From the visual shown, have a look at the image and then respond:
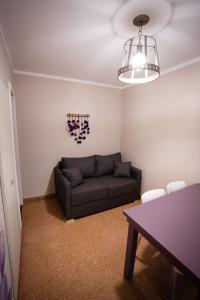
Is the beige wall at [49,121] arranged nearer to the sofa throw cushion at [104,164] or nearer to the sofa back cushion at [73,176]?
the sofa throw cushion at [104,164]

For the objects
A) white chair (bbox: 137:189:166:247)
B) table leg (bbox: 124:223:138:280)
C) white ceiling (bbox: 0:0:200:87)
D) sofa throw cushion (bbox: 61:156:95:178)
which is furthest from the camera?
sofa throw cushion (bbox: 61:156:95:178)

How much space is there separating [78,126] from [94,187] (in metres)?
1.35

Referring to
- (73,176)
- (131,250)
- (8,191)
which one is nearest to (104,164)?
(73,176)

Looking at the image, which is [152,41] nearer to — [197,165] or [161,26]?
[161,26]

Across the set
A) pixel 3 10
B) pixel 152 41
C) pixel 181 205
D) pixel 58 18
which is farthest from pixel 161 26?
pixel 181 205

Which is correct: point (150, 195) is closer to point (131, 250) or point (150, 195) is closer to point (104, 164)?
point (131, 250)

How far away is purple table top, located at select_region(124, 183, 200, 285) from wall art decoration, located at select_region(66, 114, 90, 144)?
2111 millimetres

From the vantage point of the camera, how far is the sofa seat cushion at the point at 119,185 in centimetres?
272

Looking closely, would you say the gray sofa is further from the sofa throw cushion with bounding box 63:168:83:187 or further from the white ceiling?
the white ceiling

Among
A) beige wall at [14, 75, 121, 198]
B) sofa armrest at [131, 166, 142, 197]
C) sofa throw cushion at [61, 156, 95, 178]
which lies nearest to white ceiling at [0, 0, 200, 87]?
beige wall at [14, 75, 121, 198]

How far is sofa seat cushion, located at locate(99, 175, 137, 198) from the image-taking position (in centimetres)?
272

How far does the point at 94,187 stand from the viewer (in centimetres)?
262

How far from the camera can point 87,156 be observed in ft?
11.2

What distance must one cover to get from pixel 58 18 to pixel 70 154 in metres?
2.32
